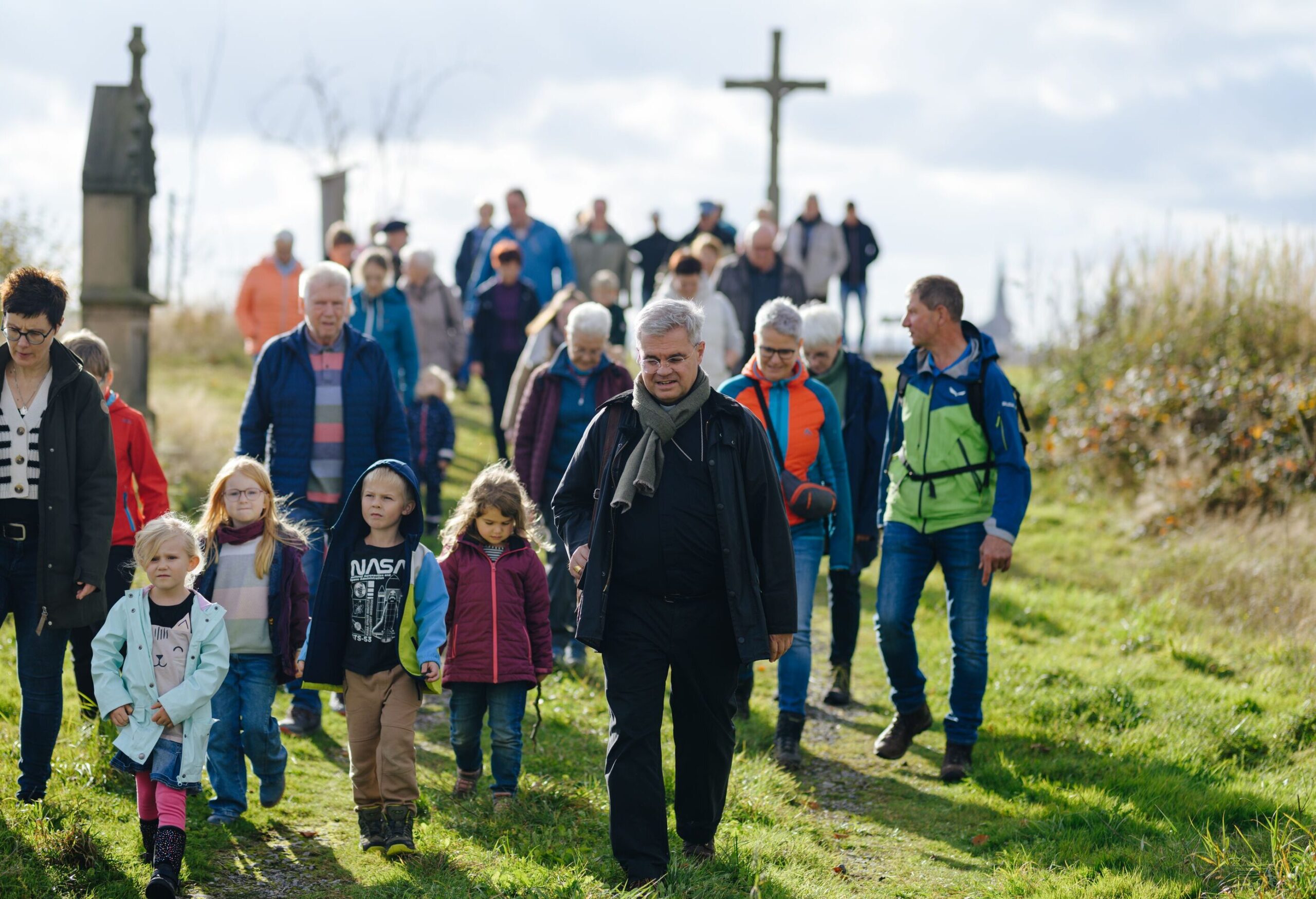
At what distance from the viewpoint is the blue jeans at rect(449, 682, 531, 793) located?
237 inches

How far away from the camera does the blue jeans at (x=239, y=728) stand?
18.8ft

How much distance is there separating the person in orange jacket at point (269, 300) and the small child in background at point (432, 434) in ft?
4.57

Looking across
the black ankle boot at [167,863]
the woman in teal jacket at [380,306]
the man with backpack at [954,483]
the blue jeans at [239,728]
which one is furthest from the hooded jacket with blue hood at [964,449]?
the woman in teal jacket at [380,306]

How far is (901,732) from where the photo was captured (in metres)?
7.13

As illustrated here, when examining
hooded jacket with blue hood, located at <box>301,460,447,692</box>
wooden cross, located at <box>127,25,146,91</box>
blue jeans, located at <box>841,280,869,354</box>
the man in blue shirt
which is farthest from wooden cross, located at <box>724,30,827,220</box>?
hooded jacket with blue hood, located at <box>301,460,447,692</box>

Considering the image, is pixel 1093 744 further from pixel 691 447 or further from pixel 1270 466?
pixel 1270 466

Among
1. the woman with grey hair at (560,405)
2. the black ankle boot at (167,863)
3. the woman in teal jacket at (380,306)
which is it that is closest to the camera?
the black ankle boot at (167,863)

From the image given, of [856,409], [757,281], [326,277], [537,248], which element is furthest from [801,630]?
[537,248]

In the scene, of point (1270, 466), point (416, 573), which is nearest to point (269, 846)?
point (416, 573)

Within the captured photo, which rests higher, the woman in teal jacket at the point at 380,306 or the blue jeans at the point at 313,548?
the woman in teal jacket at the point at 380,306

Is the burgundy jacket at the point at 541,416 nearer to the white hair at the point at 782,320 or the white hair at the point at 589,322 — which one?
the white hair at the point at 589,322

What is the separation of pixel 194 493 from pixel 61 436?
21.0ft

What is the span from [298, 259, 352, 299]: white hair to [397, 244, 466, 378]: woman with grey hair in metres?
5.58

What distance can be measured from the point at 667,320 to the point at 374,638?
1.82 metres
